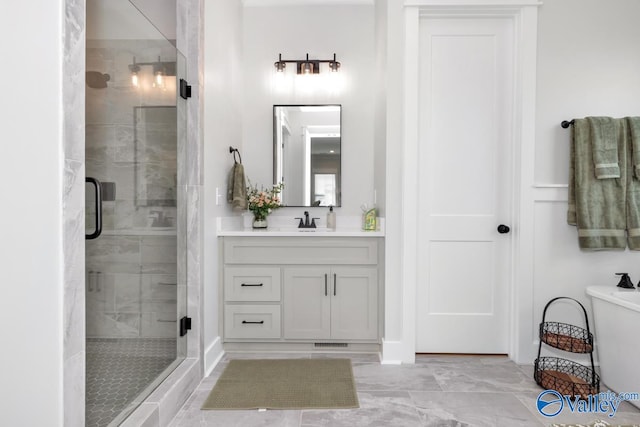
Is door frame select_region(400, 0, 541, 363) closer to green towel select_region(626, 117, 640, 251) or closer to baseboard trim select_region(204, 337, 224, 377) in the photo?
green towel select_region(626, 117, 640, 251)

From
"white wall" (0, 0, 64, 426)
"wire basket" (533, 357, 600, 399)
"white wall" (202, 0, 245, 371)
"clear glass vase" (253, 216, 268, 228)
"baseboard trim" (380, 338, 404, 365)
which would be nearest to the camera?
"white wall" (0, 0, 64, 426)

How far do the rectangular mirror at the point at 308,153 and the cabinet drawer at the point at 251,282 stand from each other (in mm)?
836

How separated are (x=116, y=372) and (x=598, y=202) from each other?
2.85 metres

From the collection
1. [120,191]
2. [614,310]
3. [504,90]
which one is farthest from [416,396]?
[504,90]

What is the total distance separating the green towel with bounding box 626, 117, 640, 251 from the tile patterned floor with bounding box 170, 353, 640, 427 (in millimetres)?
1072

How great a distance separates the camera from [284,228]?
3.46 meters

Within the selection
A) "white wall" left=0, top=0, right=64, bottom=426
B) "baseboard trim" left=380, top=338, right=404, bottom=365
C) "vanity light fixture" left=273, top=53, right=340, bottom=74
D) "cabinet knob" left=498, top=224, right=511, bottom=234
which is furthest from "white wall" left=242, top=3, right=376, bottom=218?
"white wall" left=0, top=0, right=64, bottom=426

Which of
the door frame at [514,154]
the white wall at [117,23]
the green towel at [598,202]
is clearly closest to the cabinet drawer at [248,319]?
the door frame at [514,154]

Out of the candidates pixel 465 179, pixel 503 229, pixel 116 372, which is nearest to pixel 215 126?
pixel 116 372

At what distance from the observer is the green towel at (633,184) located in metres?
2.46

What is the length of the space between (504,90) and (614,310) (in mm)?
1546

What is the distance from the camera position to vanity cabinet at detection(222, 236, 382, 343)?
2807mm

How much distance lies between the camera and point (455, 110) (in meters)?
2.75

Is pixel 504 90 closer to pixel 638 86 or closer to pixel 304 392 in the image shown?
pixel 638 86
